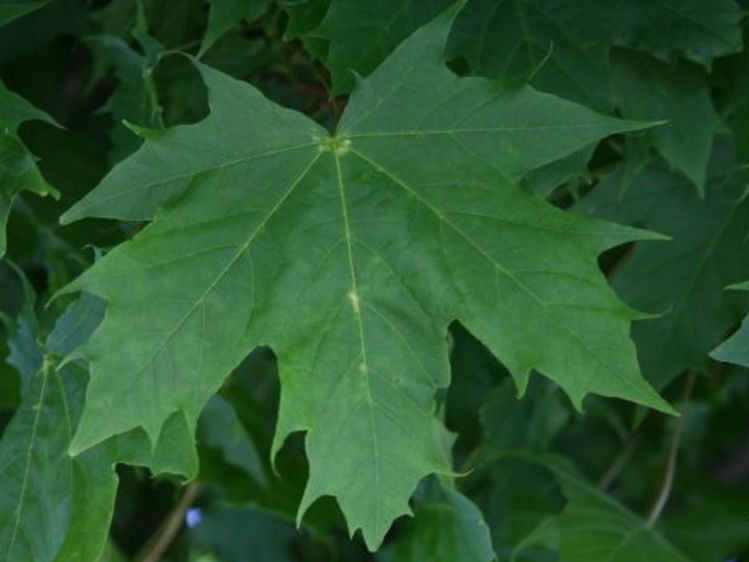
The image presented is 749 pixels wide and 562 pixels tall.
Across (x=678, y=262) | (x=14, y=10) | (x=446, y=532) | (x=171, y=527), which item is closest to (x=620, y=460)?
(x=171, y=527)

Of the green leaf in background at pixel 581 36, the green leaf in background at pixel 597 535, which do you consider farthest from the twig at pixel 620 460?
the green leaf in background at pixel 581 36

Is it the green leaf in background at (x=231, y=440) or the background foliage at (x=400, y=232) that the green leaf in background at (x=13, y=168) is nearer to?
the background foliage at (x=400, y=232)

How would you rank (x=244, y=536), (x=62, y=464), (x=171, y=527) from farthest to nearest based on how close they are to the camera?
1. (x=244, y=536)
2. (x=171, y=527)
3. (x=62, y=464)

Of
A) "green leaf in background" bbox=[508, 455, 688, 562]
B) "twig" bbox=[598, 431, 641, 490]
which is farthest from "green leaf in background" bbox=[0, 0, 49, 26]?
"twig" bbox=[598, 431, 641, 490]

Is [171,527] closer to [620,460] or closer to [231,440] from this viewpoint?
[231,440]

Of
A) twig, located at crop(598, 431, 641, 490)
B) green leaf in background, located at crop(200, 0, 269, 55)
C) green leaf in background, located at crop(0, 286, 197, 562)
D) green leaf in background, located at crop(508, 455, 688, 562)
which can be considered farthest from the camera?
twig, located at crop(598, 431, 641, 490)

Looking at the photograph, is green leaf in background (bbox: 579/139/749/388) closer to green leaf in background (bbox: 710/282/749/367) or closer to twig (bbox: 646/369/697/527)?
twig (bbox: 646/369/697/527)

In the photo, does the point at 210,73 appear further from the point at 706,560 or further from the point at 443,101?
the point at 706,560
